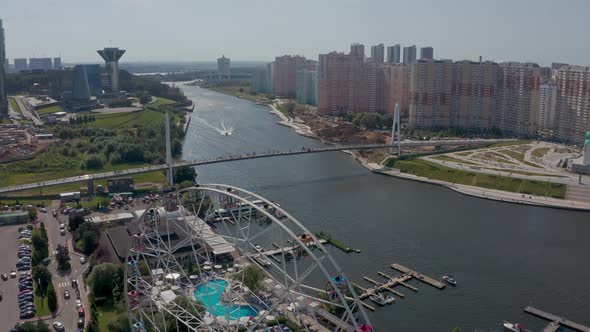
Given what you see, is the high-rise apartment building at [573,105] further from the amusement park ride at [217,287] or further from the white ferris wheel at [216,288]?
the white ferris wheel at [216,288]

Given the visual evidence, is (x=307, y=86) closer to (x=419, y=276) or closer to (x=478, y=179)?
(x=478, y=179)

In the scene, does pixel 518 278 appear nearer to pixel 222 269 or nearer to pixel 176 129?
pixel 222 269

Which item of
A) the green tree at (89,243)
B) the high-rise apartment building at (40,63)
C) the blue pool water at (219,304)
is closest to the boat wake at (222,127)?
the green tree at (89,243)

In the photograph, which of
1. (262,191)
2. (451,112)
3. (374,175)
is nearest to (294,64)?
(451,112)

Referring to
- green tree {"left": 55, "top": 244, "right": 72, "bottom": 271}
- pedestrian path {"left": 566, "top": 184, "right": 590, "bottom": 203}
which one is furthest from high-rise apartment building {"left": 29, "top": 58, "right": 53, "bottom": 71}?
pedestrian path {"left": 566, "top": 184, "right": 590, "bottom": 203}

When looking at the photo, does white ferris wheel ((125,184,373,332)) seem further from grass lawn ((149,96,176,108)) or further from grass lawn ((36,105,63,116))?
grass lawn ((149,96,176,108))

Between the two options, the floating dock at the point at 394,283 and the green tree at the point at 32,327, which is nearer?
the green tree at the point at 32,327
